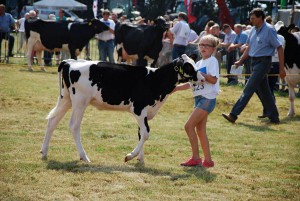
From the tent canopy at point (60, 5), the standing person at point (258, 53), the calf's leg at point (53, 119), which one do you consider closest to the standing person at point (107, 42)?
the standing person at point (258, 53)

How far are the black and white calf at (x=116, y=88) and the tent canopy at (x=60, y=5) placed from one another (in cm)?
3110

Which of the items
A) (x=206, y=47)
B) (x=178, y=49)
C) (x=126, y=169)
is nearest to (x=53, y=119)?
(x=126, y=169)

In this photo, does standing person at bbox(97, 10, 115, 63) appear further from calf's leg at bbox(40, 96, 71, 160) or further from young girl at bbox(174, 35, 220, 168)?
young girl at bbox(174, 35, 220, 168)

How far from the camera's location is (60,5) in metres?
39.5

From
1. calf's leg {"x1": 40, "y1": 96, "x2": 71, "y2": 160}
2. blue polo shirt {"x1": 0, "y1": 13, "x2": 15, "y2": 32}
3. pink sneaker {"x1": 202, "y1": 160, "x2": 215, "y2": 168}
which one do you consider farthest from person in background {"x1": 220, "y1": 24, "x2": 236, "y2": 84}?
calf's leg {"x1": 40, "y1": 96, "x2": 71, "y2": 160}

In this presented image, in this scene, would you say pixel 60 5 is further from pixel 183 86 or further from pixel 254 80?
pixel 183 86

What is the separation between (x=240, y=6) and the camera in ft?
118

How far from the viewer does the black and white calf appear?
341 inches

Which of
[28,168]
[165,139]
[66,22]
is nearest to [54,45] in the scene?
[66,22]

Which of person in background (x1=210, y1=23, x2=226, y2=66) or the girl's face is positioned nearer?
the girl's face

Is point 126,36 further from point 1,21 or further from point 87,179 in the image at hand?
point 87,179

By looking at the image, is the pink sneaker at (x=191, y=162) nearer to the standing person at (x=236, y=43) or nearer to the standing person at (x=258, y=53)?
the standing person at (x=258, y=53)

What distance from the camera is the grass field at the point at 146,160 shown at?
23.3 feet

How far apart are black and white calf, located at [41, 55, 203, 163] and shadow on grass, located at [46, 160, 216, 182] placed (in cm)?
24
